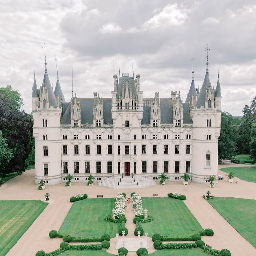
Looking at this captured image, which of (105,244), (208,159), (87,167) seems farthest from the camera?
(87,167)

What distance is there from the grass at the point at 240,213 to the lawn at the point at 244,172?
19.3 m

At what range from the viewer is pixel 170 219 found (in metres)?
40.3

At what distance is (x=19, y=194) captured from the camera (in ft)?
174

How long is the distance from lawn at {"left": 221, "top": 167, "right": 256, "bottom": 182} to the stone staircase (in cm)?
2239

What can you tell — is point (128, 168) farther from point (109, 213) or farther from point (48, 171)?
point (109, 213)

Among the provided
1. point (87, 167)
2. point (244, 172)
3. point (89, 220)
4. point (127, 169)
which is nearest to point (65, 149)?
point (87, 167)

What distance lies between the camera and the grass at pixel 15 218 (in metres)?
33.6

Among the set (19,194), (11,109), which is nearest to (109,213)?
(19,194)

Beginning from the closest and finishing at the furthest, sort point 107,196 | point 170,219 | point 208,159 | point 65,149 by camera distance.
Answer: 1. point 170,219
2. point 107,196
3. point 208,159
4. point 65,149

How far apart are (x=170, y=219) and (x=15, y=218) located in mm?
21511

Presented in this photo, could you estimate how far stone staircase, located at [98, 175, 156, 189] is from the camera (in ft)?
192

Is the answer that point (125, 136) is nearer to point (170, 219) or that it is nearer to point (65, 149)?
point (65, 149)

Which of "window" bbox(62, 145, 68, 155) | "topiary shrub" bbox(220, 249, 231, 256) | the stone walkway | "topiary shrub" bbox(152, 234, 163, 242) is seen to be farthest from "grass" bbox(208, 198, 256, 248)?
"window" bbox(62, 145, 68, 155)

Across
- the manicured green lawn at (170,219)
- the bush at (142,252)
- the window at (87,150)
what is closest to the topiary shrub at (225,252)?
the manicured green lawn at (170,219)
